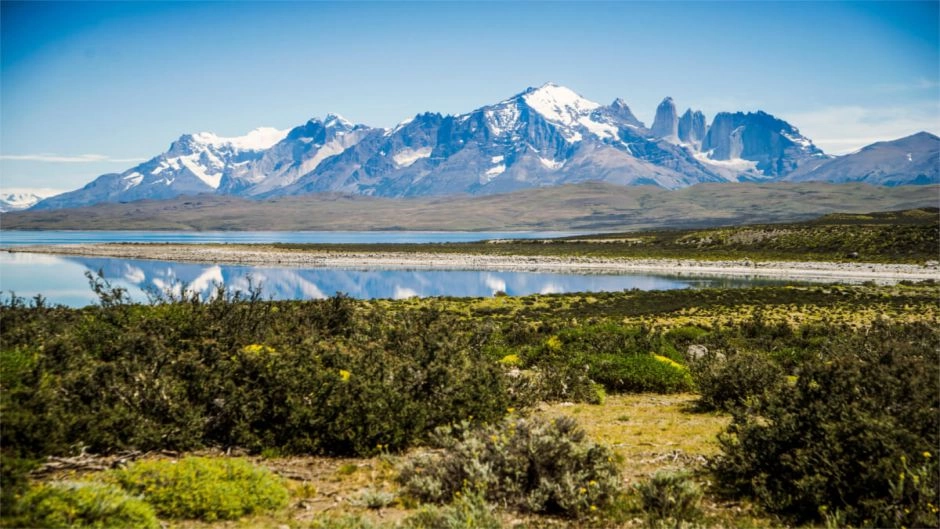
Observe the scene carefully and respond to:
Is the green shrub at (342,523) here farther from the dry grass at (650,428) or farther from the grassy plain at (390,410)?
the dry grass at (650,428)

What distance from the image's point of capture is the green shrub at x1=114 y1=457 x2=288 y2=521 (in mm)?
7254

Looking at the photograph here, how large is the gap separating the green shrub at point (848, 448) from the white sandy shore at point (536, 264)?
59592mm

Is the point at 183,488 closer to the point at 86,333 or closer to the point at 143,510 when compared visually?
the point at 143,510

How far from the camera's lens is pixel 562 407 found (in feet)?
43.9

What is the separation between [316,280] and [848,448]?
7258 cm

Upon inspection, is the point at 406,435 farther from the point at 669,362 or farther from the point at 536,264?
the point at 536,264

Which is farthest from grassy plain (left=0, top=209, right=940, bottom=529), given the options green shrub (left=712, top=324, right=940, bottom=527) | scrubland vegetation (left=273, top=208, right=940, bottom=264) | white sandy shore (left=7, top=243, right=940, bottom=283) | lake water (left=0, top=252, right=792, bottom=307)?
scrubland vegetation (left=273, top=208, right=940, bottom=264)

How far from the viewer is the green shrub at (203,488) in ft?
23.8

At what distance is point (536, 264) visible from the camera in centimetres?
9519

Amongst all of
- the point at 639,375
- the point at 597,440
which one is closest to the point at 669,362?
the point at 639,375

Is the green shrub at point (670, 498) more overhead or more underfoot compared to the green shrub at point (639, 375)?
more overhead

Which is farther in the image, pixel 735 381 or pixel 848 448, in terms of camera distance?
pixel 735 381

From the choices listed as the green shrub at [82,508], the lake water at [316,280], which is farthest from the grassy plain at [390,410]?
the lake water at [316,280]

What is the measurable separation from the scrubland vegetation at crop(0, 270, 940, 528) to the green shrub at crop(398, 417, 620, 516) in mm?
27
